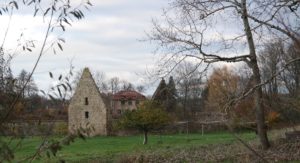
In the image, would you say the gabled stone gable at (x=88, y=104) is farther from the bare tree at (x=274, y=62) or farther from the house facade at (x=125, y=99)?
the bare tree at (x=274, y=62)

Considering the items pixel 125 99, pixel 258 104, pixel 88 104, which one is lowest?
pixel 258 104

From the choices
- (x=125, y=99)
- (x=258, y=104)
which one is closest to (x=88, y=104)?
(x=125, y=99)

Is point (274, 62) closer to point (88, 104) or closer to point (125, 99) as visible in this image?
point (125, 99)

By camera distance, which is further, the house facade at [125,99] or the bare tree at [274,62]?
the house facade at [125,99]

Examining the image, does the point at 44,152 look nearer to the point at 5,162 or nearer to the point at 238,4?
the point at 5,162

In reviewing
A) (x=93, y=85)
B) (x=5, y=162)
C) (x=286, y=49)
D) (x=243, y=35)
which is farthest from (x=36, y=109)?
(x=93, y=85)

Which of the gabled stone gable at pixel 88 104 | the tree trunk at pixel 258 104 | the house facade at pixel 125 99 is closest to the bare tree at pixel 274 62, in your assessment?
the tree trunk at pixel 258 104

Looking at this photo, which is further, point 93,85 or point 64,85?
point 93,85

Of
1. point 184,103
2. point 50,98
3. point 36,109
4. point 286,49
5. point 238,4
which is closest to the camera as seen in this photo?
point 50,98

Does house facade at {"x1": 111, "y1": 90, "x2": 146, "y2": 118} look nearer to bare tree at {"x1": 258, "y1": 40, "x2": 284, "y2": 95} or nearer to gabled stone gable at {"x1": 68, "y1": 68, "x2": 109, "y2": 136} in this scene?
gabled stone gable at {"x1": 68, "y1": 68, "x2": 109, "y2": 136}

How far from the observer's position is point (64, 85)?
4043mm

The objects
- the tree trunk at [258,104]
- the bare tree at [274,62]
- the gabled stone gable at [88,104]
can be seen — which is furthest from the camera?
the gabled stone gable at [88,104]

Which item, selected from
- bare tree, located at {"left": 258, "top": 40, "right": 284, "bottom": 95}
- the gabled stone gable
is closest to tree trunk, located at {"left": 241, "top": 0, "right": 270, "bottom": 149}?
bare tree, located at {"left": 258, "top": 40, "right": 284, "bottom": 95}

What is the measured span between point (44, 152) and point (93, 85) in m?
59.5
